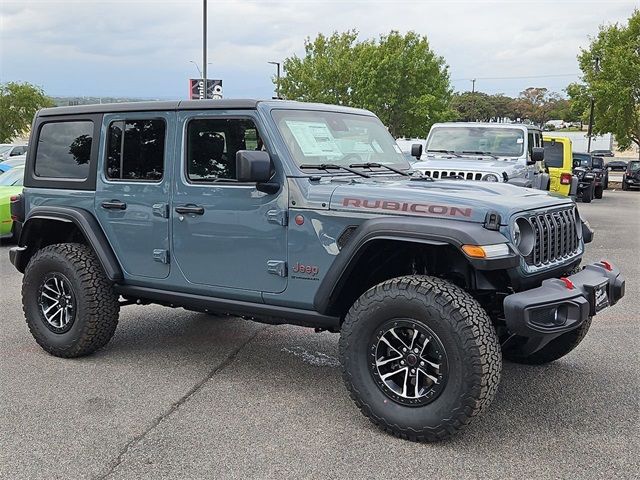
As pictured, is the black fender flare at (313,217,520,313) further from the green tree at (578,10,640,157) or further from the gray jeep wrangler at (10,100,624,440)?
the green tree at (578,10,640,157)

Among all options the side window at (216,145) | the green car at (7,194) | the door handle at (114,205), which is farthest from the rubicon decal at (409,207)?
the green car at (7,194)

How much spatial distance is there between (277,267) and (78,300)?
181 cm

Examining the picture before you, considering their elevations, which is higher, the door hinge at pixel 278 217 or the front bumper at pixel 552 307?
the door hinge at pixel 278 217

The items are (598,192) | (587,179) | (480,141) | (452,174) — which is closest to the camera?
(452,174)

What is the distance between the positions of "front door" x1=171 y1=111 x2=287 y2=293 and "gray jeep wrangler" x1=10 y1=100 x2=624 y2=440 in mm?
11

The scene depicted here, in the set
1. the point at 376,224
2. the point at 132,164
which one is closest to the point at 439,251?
the point at 376,224

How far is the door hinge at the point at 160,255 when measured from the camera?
4895 millimetres

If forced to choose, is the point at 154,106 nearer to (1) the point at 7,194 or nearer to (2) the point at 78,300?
(2) the point at 78,300

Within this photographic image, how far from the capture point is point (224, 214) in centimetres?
457

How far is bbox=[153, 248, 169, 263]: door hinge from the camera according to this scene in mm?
4895

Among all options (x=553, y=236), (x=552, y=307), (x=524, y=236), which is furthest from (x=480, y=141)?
(x=552, y=307)

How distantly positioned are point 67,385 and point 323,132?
255cm

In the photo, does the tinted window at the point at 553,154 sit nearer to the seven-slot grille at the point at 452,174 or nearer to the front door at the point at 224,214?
the seven-slot grille at the point at 452,174

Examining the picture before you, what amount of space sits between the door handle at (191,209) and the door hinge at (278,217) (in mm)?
579
